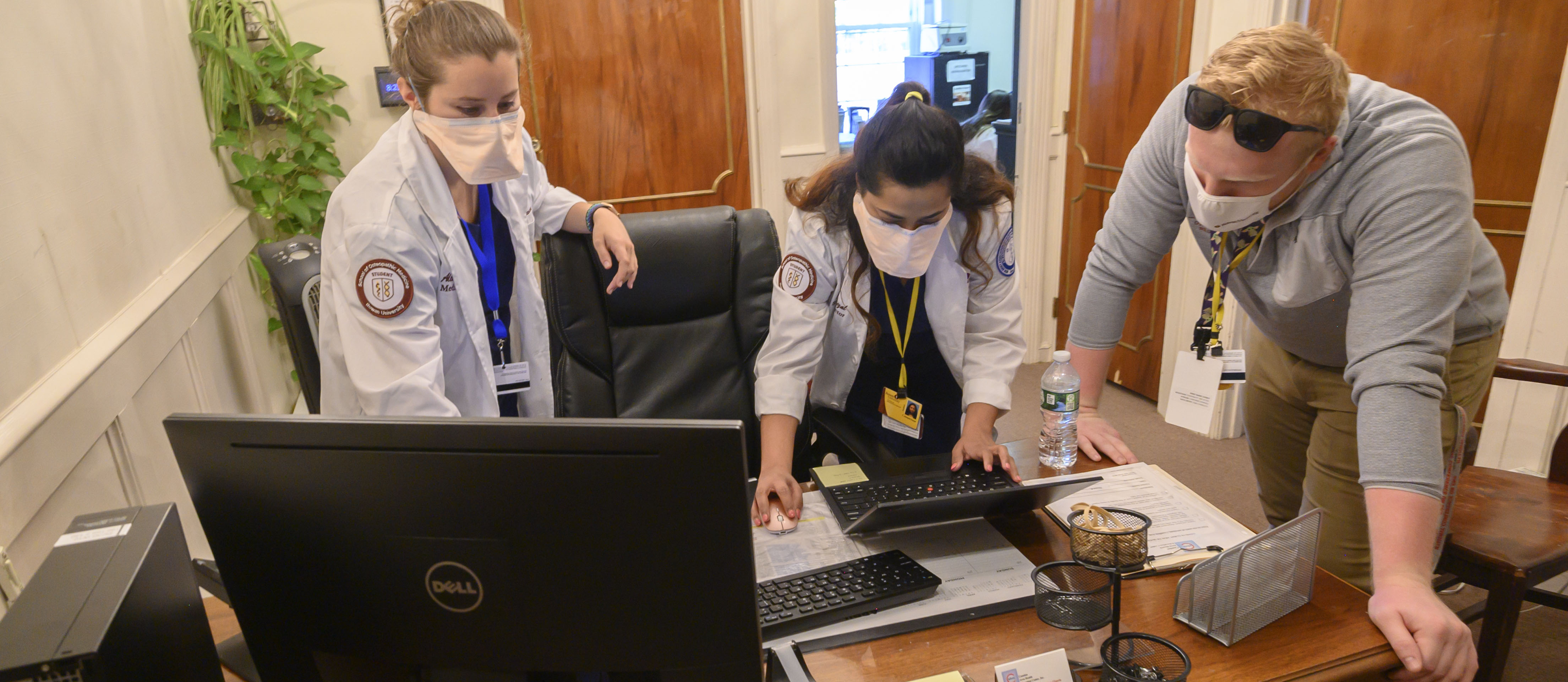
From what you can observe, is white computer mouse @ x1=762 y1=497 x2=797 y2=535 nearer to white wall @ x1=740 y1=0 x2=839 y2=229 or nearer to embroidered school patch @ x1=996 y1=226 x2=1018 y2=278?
embroidered school patch @ x1=996 y1=226 x2=1018 y2=278

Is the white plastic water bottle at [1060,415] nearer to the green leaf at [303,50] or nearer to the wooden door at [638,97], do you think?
the wooden door at [638,97]

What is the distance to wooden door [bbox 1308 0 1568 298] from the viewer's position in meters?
2.20

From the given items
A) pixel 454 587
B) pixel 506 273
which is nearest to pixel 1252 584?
pixel 454 587

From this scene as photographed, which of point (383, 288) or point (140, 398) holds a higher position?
point (383, 288)

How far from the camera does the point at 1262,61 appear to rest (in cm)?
111

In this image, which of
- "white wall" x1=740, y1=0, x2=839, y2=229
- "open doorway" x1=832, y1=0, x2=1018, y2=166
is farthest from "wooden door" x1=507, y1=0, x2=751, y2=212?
"open doorway" x1=832, y1=0, x2=1018, y2=166

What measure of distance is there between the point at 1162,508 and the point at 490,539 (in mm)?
1003

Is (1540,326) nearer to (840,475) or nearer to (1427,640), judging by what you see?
(1427,640)

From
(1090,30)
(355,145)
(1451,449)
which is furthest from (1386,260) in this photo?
(355,145)

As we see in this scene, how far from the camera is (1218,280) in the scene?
140 cm

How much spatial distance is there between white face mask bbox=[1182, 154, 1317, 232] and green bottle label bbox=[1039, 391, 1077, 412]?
34 centimetres

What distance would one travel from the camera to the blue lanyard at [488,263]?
157 centimetres

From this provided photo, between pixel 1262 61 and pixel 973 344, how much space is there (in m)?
0.71

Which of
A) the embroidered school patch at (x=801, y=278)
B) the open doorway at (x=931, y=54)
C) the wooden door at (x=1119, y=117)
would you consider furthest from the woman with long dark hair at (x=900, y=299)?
the open doorway at (x=931, y=54)
